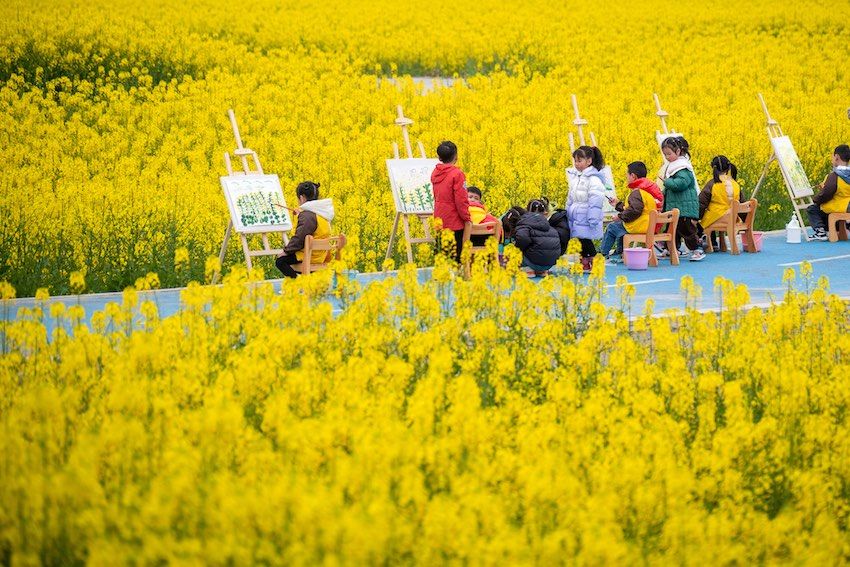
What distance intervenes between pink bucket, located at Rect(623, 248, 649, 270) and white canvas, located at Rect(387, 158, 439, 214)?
7.43ft

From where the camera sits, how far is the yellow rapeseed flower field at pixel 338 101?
45.3 feet

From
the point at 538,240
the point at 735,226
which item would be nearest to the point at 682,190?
the point at 735,226

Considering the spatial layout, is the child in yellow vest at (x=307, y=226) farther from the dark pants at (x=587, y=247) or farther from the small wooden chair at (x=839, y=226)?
the small wooden chair at (x=839, y=226)

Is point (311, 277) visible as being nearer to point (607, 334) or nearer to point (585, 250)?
point (607, 334)

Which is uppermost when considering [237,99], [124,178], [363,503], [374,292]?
[237,99]

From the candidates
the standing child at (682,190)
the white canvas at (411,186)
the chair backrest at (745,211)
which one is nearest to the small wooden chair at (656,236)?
the standing child at (682,190)

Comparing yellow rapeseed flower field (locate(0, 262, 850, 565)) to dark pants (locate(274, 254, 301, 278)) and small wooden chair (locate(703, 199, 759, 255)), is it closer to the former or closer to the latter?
dark pants (locate(274, 254, 301, 278))

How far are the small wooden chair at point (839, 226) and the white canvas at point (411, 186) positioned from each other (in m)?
5.81

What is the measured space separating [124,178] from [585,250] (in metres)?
6.43

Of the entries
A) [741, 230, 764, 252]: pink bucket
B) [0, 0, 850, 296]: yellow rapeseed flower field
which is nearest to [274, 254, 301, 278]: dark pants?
[0, 0, 850, 296]: yellow rapeseed flower field

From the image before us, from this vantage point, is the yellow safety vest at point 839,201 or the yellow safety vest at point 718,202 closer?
the yellow safety vest at point 718,202

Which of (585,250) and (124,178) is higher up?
(124,178)

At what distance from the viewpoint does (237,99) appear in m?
23.8

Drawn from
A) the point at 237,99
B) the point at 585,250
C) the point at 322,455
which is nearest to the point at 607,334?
the point at 322,455
